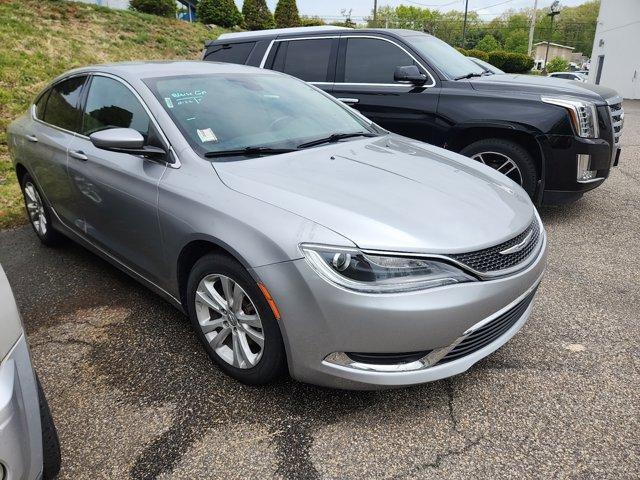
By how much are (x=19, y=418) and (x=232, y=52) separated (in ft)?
18.5

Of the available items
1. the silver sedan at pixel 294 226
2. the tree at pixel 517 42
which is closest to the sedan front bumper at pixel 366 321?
the silver sedan at pixel 294 226

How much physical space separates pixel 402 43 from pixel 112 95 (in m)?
3.20

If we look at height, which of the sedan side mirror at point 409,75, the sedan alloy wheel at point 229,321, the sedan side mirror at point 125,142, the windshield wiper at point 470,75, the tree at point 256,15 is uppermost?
the tree at point 256,15

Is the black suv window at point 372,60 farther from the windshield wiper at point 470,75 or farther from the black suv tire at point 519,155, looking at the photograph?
the black suv tire at point 519,155

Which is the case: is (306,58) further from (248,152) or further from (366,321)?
(366,321)

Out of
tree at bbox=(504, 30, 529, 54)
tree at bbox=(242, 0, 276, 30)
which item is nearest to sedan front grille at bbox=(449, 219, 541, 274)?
tree at bbox=(242, 0, 276, 30)

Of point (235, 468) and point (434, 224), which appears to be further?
point (434, 224)

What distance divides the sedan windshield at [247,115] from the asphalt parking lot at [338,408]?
120 centimetres

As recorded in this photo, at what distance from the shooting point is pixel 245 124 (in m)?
2.99

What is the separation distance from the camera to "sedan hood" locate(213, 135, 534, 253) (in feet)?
6.90

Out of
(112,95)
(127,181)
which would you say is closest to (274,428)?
(127,181)

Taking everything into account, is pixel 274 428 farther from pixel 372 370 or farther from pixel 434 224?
pixel 434 224

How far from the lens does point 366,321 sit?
2.00 meters

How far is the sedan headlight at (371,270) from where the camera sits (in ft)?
6.59
